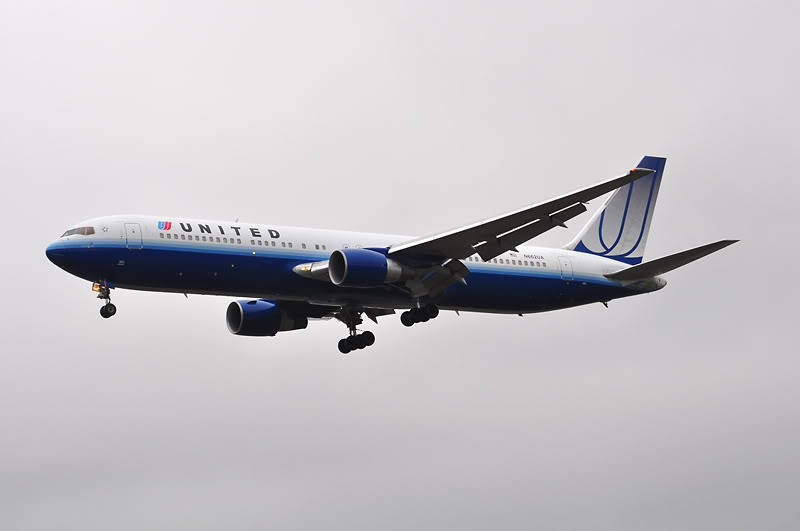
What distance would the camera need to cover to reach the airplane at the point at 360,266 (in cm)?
4481

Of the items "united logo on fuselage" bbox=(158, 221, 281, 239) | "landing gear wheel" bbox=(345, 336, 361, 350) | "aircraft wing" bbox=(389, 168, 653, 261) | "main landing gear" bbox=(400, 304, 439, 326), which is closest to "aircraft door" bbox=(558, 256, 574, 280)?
"aircraft wing" bbox=(389, 168, 653, 261)

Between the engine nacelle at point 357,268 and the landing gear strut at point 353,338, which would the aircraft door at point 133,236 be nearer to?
the engine nacelle at point 357,268

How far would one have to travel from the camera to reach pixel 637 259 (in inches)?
2260

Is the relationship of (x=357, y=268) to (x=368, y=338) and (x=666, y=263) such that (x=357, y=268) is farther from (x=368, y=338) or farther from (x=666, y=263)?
(x=666, y=263)

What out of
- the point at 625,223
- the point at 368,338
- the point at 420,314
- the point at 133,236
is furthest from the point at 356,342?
the point at 625,223

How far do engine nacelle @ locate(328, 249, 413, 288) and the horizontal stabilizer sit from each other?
1216 cm

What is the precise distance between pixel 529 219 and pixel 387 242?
709 cm

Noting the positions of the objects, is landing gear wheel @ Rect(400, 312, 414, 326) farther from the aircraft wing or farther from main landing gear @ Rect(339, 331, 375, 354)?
main landing gear @ Rect(339, 331, 375, 354)

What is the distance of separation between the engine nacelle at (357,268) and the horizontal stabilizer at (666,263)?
39.9 feet

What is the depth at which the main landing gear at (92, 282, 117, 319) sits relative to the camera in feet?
148

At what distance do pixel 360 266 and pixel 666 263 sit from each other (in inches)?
538

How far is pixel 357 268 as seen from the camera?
45.9 m

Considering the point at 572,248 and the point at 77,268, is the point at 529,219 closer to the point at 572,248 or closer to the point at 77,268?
the point at 572,248

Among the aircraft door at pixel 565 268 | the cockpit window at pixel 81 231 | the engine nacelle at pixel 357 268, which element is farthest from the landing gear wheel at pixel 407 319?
the cockpit window at pixel 81 231
